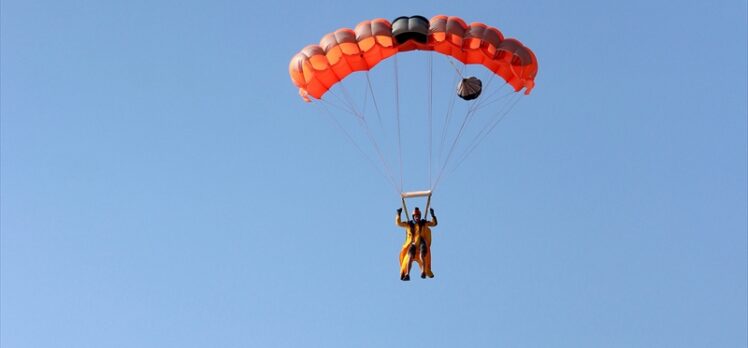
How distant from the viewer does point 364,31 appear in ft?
132

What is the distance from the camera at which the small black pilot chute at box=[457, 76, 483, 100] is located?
41219 mm

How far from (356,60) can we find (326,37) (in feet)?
2.62

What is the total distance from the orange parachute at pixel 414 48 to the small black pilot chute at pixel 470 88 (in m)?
0.53

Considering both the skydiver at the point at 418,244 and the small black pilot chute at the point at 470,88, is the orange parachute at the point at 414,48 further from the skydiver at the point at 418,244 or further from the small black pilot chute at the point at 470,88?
the skydiver at the point at 418,244

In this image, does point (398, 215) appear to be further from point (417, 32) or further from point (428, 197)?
point (417, 32)

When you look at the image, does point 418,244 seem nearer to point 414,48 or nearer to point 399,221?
point 399,221

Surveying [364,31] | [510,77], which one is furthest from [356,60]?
[510,77]

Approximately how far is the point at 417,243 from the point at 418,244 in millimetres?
29

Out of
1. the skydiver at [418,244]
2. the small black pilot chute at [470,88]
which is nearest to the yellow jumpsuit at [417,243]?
the skydiver at [418,244]

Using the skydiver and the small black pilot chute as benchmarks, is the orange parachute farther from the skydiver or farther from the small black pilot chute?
the skydiver

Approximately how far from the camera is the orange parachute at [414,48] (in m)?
40.0

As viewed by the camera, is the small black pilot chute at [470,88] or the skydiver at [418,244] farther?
the small black pilot chute at [470,88]

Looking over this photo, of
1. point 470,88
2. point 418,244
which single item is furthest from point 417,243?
point 470,88

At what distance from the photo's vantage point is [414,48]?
→ 40375 millimetres
